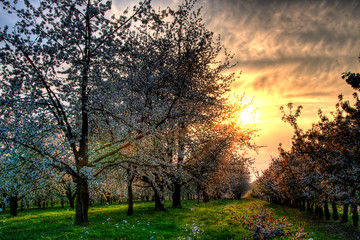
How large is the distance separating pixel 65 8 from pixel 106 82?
5151 mm

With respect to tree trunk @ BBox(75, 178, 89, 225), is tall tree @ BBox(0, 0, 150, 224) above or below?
above

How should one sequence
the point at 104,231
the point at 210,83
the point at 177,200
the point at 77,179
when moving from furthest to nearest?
the point at 177,200, the point at 210,83, the point at 77,179, the point at 104,231

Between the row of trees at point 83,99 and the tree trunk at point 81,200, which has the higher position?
the row of trees at point 83,99

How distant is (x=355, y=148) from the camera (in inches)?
481

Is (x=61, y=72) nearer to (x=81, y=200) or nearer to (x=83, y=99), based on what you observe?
(x=83, y=99)

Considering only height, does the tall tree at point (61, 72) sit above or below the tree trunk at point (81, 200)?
above

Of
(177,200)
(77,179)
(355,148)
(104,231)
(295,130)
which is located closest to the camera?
(355,148)

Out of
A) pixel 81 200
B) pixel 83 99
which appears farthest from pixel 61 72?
pixel 81 200

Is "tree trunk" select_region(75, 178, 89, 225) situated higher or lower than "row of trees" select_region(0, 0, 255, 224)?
lower

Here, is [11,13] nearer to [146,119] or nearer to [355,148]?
[146,119]

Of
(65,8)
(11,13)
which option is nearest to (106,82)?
(65,8)

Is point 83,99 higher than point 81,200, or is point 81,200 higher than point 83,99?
point 83,99

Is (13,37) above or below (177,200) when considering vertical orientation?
above

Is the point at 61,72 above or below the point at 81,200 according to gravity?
above
